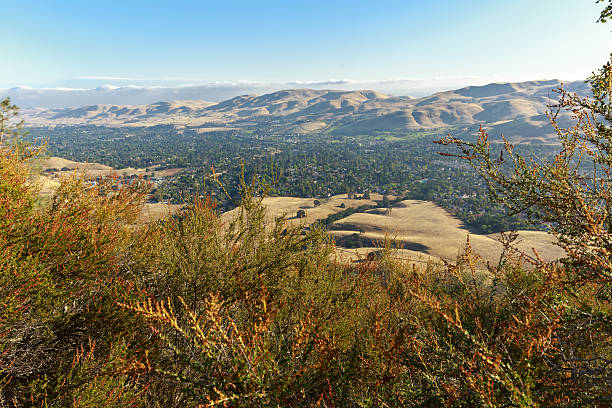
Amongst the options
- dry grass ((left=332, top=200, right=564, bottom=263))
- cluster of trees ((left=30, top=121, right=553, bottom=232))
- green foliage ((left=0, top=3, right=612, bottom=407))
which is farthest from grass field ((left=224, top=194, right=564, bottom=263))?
green foliage ((left=0, top=3, right=612, bottom=407))

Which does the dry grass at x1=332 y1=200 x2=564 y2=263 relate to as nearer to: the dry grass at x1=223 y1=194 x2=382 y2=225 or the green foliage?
the dry grass at x1=223 y1=194 x2=382 y2=225

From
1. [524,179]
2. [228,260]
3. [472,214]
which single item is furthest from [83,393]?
[472,214]

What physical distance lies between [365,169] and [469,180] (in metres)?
41.1

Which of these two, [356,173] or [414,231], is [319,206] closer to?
[414,231]

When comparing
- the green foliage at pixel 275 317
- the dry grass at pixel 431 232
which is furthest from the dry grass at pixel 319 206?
the green foliage at pixel 275 317

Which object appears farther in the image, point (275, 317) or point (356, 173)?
point (356, 173)

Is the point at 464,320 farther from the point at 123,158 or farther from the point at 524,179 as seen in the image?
the point at 123,158

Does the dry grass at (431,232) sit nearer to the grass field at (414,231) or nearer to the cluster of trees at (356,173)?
the grass field at (414,231)

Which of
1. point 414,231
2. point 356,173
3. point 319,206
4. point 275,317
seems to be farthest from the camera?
point 356,173

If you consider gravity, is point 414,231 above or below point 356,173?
below

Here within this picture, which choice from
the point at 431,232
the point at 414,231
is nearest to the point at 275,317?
the point at 414,231

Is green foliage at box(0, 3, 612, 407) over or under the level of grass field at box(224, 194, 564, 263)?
over

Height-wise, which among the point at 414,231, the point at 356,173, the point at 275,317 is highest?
the point at 275,317

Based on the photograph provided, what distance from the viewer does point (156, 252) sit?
773 centimetres
